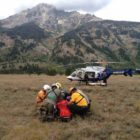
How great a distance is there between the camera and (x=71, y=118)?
21.8 metres

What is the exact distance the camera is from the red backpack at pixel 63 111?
21.3 meters

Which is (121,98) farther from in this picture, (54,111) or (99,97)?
(54,111)

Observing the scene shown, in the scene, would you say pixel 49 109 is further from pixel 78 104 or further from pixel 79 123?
pixel 79 123

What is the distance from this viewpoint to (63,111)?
21.5m

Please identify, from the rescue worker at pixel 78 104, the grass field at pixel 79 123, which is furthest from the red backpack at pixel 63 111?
the grass field at pixel 79 123

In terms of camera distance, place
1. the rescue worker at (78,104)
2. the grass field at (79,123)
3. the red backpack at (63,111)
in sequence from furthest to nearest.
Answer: the rescue worker at (78,104)
the red backpack at (63,111)
the grass field at (79,123)

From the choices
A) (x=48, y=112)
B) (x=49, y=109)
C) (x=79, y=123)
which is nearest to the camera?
(x=79, y=123)

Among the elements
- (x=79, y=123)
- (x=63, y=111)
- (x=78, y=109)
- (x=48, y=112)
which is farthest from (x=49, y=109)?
(x=79, y=123)

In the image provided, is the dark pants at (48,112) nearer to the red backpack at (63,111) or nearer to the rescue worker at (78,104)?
the red backpack at (63,111)

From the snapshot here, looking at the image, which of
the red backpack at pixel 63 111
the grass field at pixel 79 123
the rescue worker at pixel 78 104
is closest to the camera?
the grass field at pixel 79 123

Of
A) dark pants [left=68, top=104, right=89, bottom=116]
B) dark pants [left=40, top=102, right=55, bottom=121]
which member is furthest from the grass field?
dark pants [left=40, top=102, right=55, bottom=121]

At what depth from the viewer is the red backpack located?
838 inches

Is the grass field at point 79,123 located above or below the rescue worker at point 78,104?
below

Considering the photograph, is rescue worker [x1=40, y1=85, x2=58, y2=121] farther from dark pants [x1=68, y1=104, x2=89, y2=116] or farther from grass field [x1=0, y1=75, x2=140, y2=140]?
dark pants [x1=68, y1=104, x2=89, y2=116]
